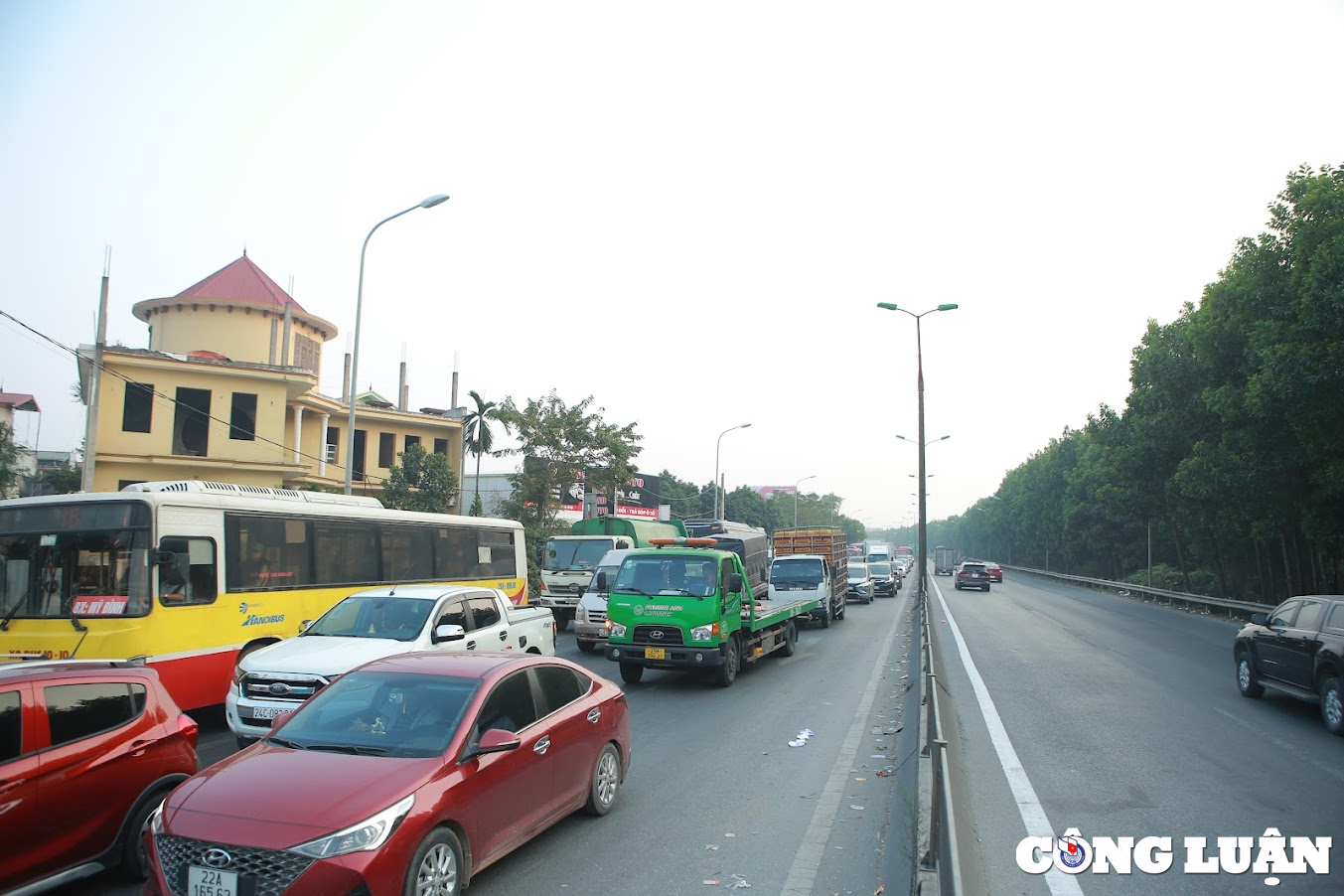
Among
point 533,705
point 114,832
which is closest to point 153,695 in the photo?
point 114,832

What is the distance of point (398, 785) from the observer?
16.1 feet

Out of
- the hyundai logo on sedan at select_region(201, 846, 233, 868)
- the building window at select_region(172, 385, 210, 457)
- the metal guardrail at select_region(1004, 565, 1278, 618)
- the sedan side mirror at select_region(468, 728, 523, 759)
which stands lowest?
the metal guardrail at select_region(1004, 565, 1278, 618)

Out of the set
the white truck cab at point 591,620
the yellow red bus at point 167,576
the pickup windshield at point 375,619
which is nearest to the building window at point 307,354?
the white truck cab at point 591,620

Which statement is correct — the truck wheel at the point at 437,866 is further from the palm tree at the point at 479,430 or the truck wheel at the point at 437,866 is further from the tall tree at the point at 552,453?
the palm tree at the point at 479,430

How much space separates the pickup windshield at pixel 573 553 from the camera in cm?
2473

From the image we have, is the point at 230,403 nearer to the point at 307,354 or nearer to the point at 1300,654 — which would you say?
the point at 307,354

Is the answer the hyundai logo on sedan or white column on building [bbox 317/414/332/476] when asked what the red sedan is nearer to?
the hyundai logo on sedan

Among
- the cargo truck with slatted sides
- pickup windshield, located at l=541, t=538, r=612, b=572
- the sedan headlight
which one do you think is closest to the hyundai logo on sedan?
the sedan headlight

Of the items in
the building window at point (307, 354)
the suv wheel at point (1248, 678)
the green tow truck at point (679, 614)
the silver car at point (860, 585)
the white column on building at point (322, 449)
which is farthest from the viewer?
the building window at point (307, 354)

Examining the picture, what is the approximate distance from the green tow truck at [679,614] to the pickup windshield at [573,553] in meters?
10.0

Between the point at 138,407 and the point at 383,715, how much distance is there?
31.7m

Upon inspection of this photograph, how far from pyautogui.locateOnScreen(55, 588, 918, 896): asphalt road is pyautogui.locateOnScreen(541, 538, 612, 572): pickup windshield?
1112 centimetres

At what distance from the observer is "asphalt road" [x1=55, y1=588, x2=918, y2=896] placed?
5727mm

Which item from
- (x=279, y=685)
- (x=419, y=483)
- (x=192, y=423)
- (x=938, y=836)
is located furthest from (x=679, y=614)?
(x=419, y=483)
